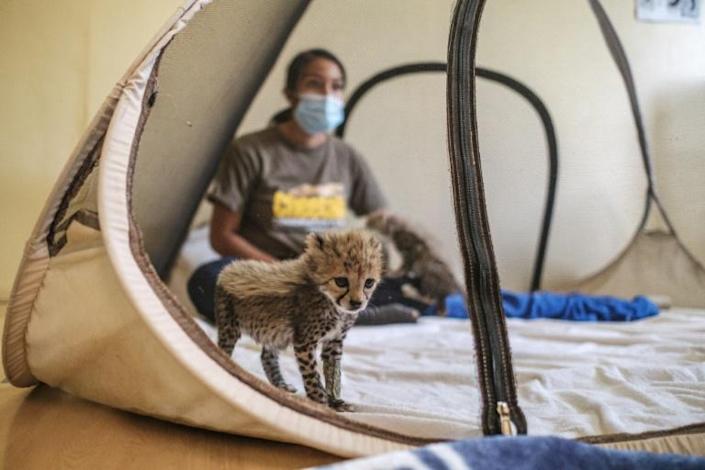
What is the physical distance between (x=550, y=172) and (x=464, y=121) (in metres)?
0.47

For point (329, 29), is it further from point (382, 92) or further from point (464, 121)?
point (464, 121)

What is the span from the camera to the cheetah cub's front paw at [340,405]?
665 mm

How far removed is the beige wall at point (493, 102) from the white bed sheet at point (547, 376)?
0.57ft

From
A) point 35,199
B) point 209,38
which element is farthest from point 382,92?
point 35,199

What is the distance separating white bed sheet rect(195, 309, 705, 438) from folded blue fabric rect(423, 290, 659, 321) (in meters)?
0.11

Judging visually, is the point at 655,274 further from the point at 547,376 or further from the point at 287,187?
the point at 287,187

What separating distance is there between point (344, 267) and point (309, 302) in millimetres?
58

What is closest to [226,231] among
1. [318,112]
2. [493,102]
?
[318,112]

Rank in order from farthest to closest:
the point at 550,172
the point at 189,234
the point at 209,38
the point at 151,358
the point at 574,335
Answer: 1. the point at 189,234
2. the point at 574,335
3. the point at 550,172
4. the point at 209,38
5. the point at 151,358

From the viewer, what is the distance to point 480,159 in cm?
68

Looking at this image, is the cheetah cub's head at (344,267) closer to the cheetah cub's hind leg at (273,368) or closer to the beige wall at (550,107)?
the cheetah cub's hind leg at (273,368)

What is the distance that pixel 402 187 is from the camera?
1439mm

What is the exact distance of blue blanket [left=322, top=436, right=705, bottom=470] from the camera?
18.3 inches

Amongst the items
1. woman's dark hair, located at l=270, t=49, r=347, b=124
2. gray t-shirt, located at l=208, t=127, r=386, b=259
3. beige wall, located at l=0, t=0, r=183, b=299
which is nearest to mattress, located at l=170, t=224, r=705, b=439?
gray t-shirt, located at l=208, t=127, r=386, b=259
